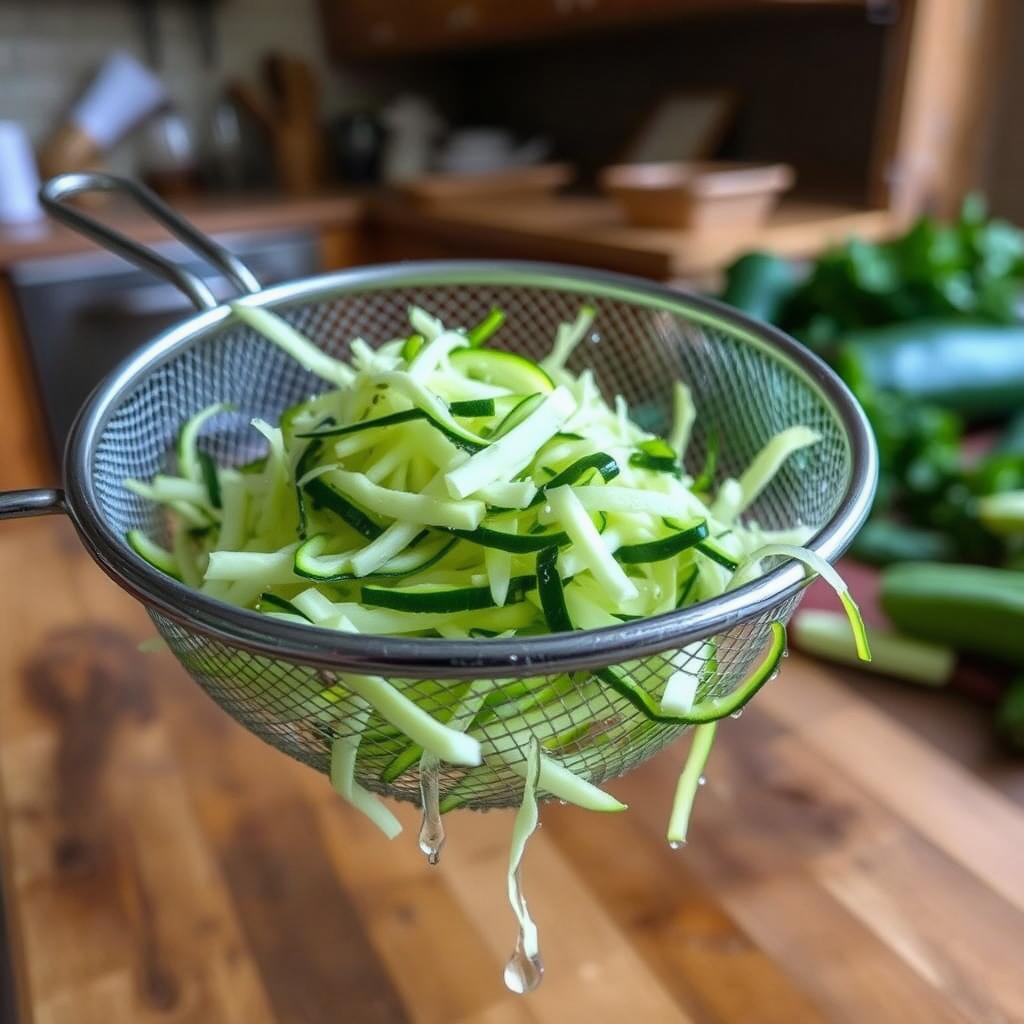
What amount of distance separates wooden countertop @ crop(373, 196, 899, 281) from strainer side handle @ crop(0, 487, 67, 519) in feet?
3.92

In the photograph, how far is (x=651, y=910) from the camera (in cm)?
58

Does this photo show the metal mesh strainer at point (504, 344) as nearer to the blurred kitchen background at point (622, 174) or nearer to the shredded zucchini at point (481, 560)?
the shredded zucchini at point (481, 560)

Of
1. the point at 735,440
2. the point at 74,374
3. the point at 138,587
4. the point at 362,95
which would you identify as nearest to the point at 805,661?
the point at 735,440

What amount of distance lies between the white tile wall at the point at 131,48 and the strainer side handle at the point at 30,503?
265cm

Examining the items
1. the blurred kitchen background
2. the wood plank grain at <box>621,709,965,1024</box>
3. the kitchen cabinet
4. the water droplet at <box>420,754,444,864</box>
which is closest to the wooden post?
the blurred kitchen background

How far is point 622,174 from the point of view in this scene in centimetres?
169

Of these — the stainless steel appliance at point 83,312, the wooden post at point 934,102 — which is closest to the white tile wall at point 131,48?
the stainless steel appliance at point 83,312

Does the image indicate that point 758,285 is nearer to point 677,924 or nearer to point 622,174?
point 622,174

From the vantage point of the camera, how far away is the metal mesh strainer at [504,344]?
0.35m

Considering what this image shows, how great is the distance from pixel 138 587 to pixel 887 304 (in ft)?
3.88

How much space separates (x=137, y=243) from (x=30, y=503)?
24 cm

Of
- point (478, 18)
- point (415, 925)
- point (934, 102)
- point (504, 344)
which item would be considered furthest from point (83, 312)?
point (415, 925)

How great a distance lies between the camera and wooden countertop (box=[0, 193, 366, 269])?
6.48ft

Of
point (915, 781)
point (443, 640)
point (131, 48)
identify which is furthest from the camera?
point (131, 48)
